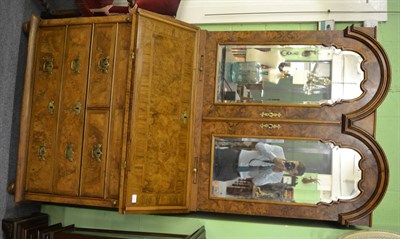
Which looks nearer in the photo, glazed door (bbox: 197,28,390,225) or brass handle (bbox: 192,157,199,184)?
glazed door (bbox: 197,28,390,225)

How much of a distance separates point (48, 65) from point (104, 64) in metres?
0.39

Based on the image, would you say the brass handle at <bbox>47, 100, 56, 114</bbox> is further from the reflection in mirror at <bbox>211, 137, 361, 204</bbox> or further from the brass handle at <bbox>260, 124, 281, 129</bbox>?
the brass handle at <bbox>260, 124, 281, 129</bbox>

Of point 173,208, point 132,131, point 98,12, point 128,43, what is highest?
point 98,12

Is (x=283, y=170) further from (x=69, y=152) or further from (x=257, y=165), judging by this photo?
(x=69, y=152)

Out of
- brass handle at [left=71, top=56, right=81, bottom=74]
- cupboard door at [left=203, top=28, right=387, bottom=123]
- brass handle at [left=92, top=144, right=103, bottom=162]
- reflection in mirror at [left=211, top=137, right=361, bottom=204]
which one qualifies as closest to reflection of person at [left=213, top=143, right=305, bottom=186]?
reflection in mirror at [left=211, top=137, right=361, bottom=204]

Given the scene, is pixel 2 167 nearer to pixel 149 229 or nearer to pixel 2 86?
pixel 2 86

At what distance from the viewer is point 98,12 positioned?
240 cm

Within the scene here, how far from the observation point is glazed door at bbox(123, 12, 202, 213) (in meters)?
2.14

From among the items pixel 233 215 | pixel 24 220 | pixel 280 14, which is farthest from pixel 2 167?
pixel 280 14

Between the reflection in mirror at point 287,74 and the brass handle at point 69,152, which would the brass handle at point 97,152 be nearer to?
the brass handle at point 69,152

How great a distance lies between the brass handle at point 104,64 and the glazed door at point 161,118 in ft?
0.73

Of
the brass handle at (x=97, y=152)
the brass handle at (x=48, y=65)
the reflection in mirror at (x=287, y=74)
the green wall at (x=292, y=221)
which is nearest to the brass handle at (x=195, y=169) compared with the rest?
the green wall at (x=292, y=221)

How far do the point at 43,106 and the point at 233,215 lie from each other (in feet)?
4.45

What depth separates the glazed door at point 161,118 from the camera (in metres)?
2.14
